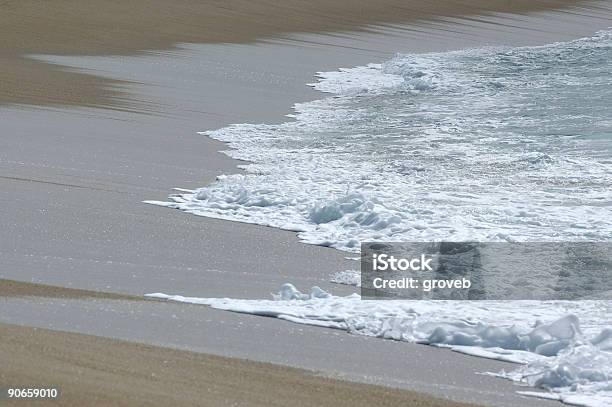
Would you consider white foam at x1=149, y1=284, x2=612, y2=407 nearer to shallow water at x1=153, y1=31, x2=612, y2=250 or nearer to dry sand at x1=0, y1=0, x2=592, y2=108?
shallow water at x1=153, y1=31, x2=612, y2=250

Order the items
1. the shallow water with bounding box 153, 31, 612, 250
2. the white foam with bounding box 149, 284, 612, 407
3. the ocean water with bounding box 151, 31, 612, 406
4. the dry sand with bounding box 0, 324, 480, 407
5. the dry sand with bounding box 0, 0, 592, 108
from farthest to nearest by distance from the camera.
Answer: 1. the dry sand with bounding box 0, 0, 592, 108
2. the shallow water with bounding box 153, 31, 612, 250
3. the ocean water with bounding box 151, 31, 612, 406
4. the white foam with bounding box 149, 284, 612, 407
5. the dry sand with bounding box 0, 324, 480, 407

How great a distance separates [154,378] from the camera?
15.5 feet

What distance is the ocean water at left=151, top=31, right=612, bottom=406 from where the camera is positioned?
6008 millimetres

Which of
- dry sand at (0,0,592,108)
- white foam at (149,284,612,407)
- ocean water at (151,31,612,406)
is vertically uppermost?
dry sand at (0,0,592,108)

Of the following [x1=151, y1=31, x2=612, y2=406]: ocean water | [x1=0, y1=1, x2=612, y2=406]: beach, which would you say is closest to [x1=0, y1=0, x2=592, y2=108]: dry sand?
[x1=0, y1=1, x2=612, y2=406]: beach

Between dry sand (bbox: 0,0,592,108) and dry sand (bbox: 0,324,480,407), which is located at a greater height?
dry sand (bbox: 0,0,592,108)

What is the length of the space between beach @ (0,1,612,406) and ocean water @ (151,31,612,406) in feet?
0.83

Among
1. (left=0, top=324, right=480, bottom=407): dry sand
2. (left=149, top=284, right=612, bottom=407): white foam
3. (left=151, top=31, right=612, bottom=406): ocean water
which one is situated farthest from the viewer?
(left=151, top=31, right=612, bottom=406): ocean water

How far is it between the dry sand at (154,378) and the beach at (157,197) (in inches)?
1.0

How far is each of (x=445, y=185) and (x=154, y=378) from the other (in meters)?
5.71

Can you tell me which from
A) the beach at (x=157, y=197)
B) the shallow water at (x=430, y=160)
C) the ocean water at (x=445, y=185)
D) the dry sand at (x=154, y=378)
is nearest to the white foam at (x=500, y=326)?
the ocean water at (x=445, y=185)

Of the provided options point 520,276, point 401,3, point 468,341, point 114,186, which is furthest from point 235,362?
point 401,3

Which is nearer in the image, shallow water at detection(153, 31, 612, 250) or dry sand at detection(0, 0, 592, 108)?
shallow water at detection(153, 31, 612, 250)

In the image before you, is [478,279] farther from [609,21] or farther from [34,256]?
[609,21]
